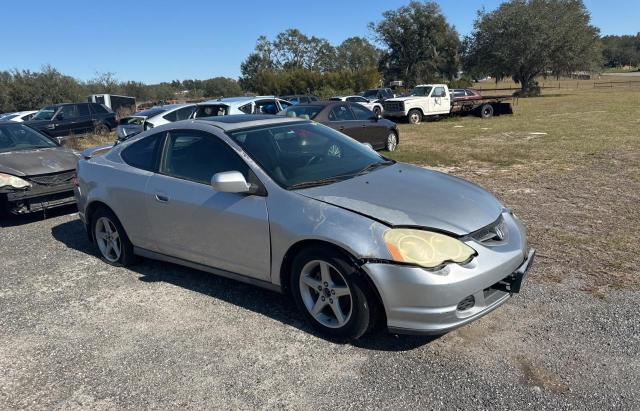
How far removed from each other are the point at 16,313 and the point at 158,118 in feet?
35.0

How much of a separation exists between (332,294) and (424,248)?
725mm

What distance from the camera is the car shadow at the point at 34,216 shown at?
7.37m

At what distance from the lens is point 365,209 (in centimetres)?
342

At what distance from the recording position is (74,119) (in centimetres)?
2023

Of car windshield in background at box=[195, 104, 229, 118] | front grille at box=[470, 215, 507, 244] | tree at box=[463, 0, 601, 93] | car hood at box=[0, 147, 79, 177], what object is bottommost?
front grille at box=[470, 215, 507, 244]

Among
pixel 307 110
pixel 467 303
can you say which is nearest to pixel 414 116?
pixel 307 110

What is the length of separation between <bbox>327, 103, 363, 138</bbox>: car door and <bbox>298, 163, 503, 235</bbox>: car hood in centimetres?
862

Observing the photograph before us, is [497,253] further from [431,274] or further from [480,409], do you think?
[480,409]

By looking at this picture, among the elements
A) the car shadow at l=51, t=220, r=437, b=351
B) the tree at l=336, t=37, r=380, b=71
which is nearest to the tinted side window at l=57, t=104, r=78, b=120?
the car shadow at l=51, t=220, r=437, b=351

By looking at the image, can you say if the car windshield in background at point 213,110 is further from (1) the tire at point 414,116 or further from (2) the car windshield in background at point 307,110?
(1) the tire at point 414,116

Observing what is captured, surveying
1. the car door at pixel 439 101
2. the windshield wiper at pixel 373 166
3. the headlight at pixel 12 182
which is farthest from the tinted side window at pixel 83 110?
the windshield wiper at pixel 373 166

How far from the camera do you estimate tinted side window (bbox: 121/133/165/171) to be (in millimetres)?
4754

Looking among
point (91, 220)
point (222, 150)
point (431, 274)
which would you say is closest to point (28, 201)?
point (91, 220)

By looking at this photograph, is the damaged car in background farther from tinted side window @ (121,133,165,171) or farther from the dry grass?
the dry grass
